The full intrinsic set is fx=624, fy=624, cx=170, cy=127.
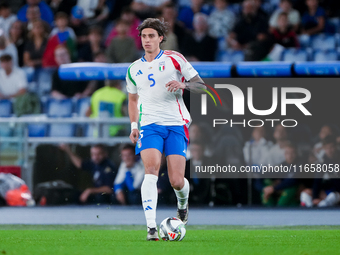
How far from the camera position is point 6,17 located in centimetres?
1509

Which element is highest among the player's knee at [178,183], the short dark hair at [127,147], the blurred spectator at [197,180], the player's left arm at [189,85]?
the player's left arm at [189,85]

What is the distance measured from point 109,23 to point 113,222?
666 centimetres

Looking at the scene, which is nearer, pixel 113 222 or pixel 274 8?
pixel 113 222

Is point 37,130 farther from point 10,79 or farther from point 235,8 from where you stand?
point 235,8

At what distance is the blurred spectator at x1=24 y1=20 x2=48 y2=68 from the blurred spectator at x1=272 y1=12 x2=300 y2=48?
200 inches

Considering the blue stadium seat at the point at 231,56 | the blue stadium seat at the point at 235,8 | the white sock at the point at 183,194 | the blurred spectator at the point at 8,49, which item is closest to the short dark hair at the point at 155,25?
the white sock at the point at 183,194

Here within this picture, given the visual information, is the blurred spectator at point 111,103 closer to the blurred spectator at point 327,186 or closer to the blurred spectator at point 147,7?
the blurred spectator at point 327,186

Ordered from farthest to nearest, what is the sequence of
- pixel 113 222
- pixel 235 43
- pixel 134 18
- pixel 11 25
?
pixel 11 25, pixel 134 18, pixel 235 43, pixel 113 222

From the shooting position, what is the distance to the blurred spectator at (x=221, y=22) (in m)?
13.2

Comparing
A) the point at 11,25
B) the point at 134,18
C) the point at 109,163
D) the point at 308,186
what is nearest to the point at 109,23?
the point at 134,18

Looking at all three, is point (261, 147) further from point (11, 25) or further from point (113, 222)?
point (11, 25)

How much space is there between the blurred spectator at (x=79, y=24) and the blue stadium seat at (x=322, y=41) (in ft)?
16.3

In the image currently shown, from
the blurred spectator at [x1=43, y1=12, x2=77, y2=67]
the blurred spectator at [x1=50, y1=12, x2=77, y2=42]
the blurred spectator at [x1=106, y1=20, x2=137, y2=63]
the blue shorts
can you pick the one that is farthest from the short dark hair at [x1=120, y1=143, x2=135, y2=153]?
the blurred spectator at [x1=50, y1=12, x2=77, y2=42]

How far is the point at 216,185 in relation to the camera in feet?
33.6
